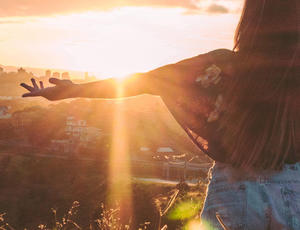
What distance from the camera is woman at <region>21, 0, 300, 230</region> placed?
1122 mm

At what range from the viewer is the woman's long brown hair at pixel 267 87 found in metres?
1.17

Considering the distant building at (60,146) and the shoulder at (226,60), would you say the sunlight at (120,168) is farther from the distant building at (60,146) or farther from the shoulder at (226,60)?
the shoulder at (226,60)

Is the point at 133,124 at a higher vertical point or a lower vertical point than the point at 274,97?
lower

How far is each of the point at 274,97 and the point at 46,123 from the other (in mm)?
46576

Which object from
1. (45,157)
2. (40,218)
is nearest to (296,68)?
(40,218)

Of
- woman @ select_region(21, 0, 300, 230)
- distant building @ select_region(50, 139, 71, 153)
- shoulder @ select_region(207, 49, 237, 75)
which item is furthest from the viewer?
distant building @ select_region(50, 139, 71, 153)

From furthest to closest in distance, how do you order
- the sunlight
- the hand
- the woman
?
1. the sunlight
2. the hand
3. the woman

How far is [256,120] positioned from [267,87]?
0.12 meters

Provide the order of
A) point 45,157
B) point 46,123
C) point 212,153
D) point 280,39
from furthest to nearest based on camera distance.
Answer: point 46,123 < point 45,157 < point 212,153 < point 280,39

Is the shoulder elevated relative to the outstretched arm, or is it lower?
elevated

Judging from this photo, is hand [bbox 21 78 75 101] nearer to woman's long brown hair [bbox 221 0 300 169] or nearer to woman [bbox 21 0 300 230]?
woman [bbox 21 0 300 230]

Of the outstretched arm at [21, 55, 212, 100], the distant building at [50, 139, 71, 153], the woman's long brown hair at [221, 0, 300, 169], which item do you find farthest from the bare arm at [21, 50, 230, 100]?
the distant building at [50, 139, 71, 153]

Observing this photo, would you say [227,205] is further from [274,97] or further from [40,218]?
[40,218]

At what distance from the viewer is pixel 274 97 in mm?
1187
